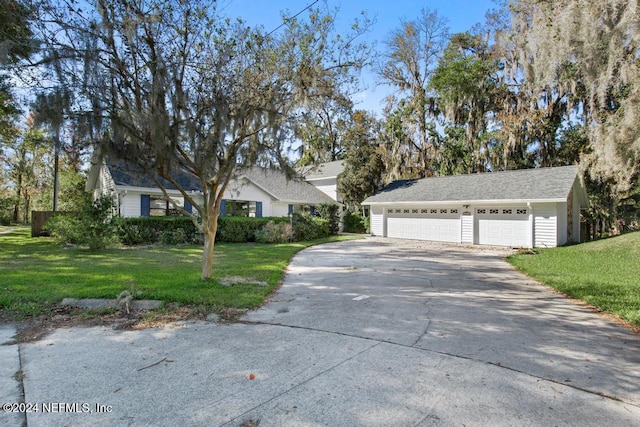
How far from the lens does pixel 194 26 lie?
6.71 m

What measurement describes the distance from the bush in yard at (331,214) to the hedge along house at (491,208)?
7.37 feet

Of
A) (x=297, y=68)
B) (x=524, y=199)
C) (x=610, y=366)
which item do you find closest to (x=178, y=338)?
(x=610, y=366)

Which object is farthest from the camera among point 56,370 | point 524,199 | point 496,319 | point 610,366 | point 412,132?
point 412,132

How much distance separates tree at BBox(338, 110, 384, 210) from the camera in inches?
912

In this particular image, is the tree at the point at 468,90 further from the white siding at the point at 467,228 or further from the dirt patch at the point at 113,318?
the dirt patch at the point at 113,318

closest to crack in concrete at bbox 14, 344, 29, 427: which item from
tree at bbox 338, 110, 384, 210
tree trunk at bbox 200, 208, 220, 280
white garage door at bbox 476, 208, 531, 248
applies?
tree trunk at bbox 200, 208, 220, 280

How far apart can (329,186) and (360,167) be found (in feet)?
14.0

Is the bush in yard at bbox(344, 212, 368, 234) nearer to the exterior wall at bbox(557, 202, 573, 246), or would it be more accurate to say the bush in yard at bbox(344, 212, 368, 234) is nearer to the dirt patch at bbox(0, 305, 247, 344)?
the exterior wall at bbox(557, 202, 573, 246)

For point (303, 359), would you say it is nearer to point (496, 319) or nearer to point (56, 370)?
point (56, 370)

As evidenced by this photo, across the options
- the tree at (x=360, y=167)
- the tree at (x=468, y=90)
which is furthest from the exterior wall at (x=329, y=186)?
the tree at (x=468, y=90)

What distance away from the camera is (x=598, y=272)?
8.88 m

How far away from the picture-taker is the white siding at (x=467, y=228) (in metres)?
17.4

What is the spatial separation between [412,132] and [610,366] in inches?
899

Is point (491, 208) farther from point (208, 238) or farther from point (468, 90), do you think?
point (208, 238)
